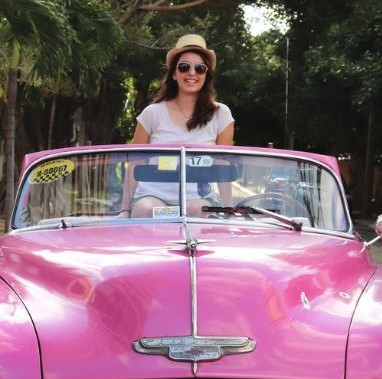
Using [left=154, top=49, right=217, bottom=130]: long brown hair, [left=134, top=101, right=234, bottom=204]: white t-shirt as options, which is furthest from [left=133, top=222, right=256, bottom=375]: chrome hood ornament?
[left=154, top=49, right=217, bottom=130]: long brown hair

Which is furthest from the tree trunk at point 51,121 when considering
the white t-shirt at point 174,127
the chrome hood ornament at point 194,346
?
the chrome hood ornament at point 194,346

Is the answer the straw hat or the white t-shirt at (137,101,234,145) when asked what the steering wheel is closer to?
the white t-shirt at (137,101,234,145)

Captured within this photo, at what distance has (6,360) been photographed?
205 cm

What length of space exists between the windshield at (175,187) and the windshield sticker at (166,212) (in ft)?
0.08

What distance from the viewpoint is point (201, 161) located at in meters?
3.43

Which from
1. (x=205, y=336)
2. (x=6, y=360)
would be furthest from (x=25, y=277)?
(x=205, y=336)

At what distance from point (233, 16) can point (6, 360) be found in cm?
1759

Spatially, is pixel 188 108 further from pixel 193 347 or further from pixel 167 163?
pixel 193 347

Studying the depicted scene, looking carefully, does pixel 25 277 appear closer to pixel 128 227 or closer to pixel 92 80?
pixel 128 227

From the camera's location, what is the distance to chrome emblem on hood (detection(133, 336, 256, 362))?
2.09 metres

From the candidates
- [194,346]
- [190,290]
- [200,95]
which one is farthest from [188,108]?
[194,346]

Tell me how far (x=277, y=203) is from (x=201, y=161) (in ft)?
1.46

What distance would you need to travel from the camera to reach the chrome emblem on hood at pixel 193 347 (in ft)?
6.86

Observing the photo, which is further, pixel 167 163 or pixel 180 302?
pixel 167 163
